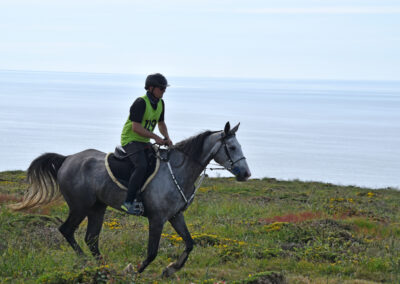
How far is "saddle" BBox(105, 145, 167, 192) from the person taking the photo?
9125 mm

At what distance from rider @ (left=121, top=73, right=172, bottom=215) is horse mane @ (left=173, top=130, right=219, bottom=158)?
247 millimetres

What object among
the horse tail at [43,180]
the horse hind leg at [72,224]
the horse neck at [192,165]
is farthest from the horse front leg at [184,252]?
the horse tail at [43,180]

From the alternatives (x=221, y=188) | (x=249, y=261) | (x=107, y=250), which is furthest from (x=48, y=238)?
(x=221, y=188)

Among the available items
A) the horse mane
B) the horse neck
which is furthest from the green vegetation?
the horse mane

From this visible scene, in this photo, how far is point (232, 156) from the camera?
8.83 metres

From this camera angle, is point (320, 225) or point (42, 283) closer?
point (42, 283)

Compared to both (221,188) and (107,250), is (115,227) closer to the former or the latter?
(107,250)

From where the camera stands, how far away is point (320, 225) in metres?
13.7

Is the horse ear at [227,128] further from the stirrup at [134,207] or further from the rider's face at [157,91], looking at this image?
the stirrup at [134,207]

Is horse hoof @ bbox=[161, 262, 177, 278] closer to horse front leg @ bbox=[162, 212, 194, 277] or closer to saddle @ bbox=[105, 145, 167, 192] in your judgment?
horse front leg @ bbox=[162, 212, 194, 277]

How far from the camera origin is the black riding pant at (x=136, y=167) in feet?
29.0

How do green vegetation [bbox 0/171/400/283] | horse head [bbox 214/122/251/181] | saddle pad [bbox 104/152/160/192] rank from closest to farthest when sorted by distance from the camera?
green vegetation [bbox 0/171/400/283]
horse head [bbox 214/122/251/181]
saddle pad [bbox 104/152/160/192]

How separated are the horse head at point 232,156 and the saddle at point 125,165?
105 cm

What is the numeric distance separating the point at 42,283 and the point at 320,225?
8329mm
